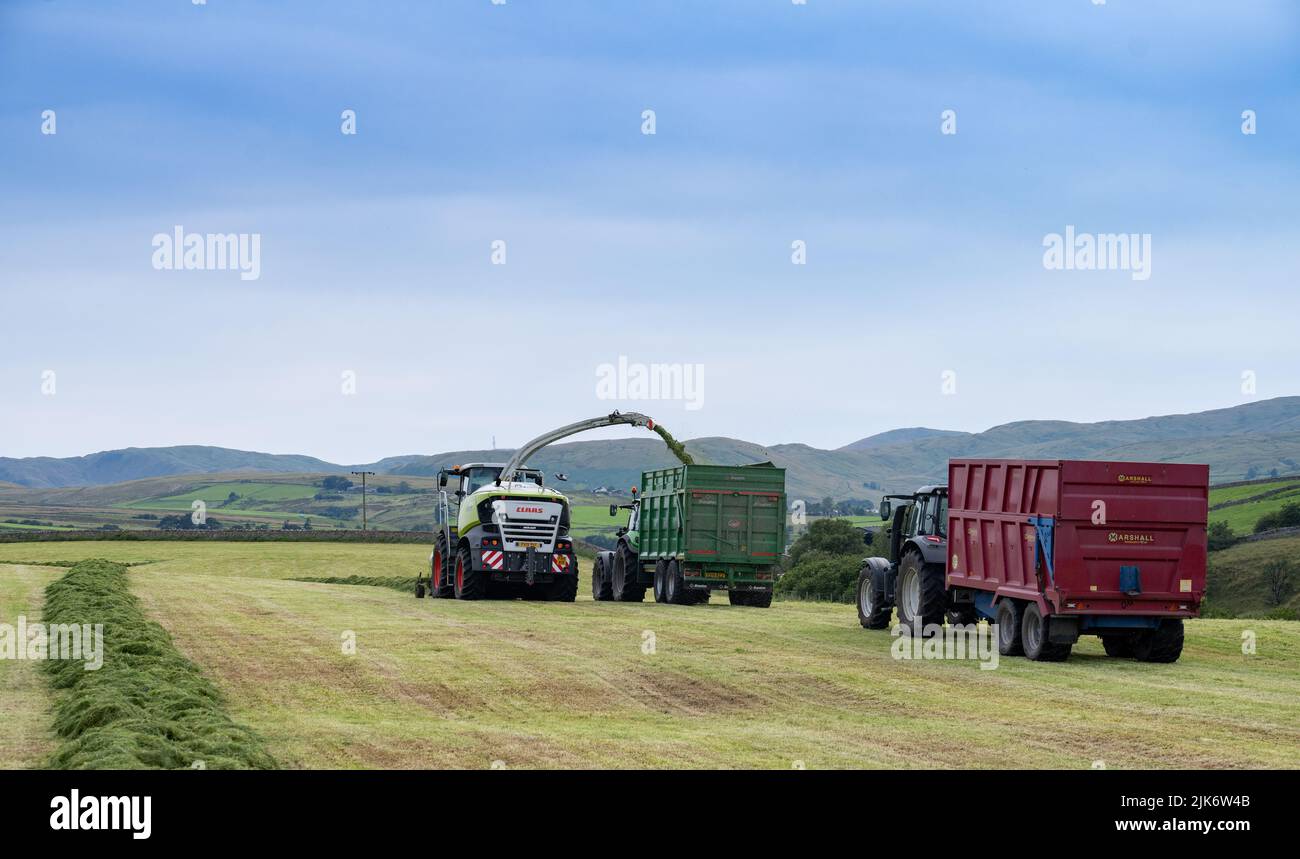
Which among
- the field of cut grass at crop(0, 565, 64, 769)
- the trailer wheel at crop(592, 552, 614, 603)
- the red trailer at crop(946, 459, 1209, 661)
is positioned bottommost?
the trailer wheel at crop(592, 552, 614, 603)

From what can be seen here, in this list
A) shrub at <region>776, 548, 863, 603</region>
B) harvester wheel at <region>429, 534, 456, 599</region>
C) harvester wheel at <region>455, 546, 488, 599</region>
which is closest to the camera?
harvester wheel at <region>455, 546, 488, 599</region>

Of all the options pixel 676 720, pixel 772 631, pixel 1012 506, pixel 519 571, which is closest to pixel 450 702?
pixel 676 720

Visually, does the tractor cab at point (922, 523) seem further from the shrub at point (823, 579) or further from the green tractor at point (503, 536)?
the shrub at point (823, 579)

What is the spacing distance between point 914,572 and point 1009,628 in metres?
3.50

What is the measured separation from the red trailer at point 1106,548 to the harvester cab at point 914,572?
3.33 metres

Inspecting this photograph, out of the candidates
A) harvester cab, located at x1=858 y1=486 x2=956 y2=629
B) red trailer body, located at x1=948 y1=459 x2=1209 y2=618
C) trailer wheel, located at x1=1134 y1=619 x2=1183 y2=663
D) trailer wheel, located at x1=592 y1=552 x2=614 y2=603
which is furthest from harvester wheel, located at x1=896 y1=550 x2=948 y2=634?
trailer wheel, located at x1=592 y1=552 x2=614 y2=603

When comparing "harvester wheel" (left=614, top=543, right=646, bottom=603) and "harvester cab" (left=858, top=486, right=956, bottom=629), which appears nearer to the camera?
"harvester cab" (left=858, top=486, right=956, bottom=629)

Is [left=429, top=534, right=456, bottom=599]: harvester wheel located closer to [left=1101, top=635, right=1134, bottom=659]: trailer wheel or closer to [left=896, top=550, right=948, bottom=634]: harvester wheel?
[left=896, top=550, right=948, bottom=634]: harvester wheel

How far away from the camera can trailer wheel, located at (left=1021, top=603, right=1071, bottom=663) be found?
20312 millimetres
